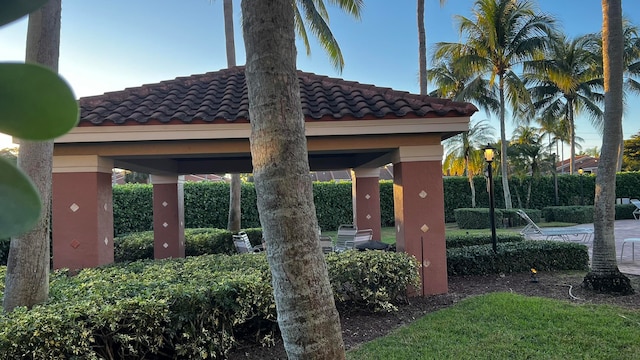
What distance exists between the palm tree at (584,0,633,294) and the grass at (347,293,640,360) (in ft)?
3.65

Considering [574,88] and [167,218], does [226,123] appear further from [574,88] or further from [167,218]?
[574,88]

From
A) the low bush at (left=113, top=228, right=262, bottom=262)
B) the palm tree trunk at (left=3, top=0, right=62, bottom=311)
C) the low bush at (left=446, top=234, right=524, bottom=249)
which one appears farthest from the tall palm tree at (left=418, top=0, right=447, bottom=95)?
the palm tree trunk at (left=3, top=0, right=62, bottom=311)

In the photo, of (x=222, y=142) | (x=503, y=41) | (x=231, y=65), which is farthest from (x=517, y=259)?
(x=503, y=41)

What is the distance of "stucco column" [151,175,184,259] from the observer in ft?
39.2

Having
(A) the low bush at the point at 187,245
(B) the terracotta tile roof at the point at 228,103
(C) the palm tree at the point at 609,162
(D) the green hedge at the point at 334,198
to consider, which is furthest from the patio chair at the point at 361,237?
(D) the green hedge at the point at 334,198

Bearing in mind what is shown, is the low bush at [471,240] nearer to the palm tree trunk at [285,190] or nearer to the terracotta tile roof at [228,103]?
the terracotta tile roof at [228,103]

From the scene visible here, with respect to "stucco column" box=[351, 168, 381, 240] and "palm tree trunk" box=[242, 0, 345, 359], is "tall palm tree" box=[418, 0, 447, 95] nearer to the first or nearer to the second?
"stucco column" box=[351, 168, 381, 240]

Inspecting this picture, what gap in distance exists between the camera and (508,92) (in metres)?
21.5

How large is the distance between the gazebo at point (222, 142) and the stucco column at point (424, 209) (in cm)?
2

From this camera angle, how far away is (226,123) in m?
7.50

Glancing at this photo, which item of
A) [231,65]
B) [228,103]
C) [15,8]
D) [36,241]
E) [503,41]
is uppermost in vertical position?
[503,41]

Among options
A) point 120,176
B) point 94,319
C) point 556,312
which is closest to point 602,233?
point 556,312

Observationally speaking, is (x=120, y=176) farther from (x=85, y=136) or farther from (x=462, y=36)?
(x=85, y=136)

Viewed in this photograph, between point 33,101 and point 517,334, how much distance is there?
241 inches
